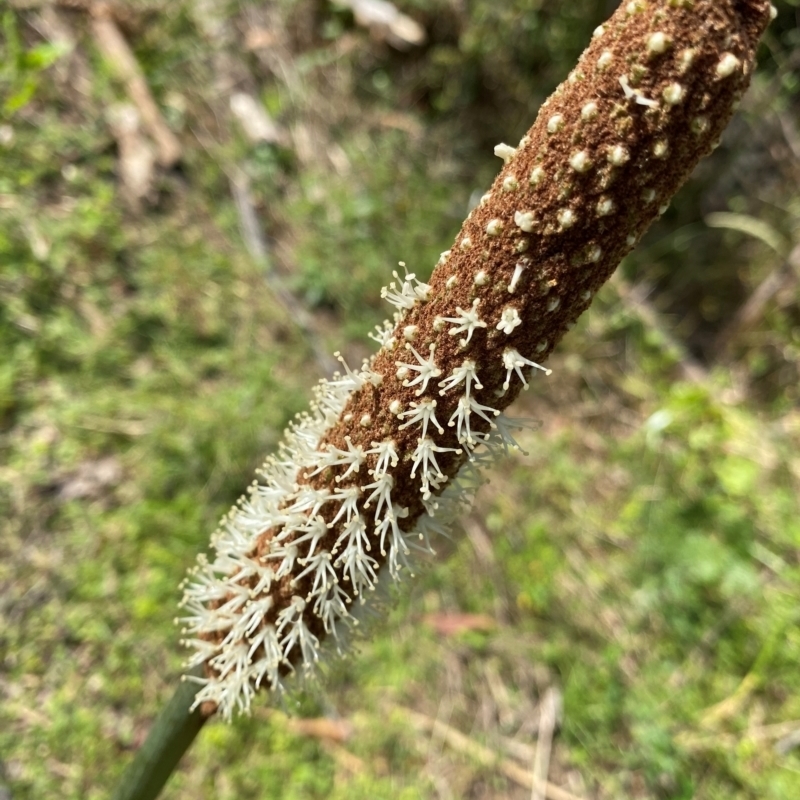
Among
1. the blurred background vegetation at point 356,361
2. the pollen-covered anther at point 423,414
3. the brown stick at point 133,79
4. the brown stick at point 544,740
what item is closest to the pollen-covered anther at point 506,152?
the pollen-covered anther at point 423,414

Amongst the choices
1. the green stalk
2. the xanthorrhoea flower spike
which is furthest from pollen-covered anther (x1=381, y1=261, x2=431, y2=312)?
the green stalk

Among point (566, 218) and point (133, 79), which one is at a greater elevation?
point (566, 218)

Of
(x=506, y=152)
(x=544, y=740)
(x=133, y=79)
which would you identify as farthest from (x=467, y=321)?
(x=133, y=79)

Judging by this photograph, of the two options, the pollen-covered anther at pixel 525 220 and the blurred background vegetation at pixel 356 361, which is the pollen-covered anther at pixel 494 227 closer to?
the pollen-covered anther at pixel 525 220

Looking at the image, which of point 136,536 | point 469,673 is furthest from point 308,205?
point 469,673

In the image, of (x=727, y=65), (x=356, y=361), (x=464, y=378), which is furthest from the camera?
(x=356, y=361)

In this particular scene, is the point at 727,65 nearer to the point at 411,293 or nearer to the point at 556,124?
the point at 556,124
